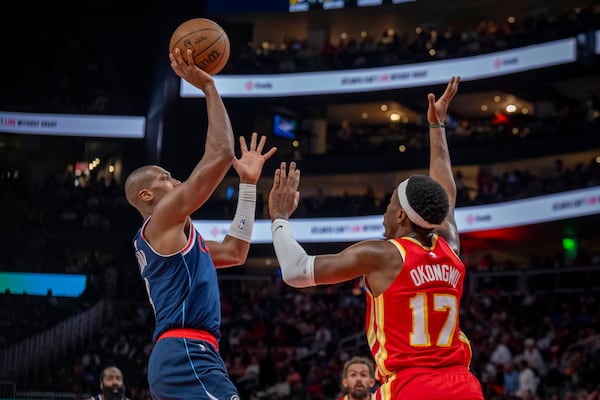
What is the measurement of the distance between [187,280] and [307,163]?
26.4 metres

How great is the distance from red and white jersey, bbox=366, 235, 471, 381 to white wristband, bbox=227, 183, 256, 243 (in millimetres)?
1420

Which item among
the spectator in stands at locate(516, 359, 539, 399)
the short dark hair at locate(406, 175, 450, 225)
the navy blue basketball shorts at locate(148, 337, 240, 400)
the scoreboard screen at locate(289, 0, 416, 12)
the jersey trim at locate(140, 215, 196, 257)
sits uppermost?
the scoreboard screen at locate(289, 0, 416, 12)

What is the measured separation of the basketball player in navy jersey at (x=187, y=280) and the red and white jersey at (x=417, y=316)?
97 cm

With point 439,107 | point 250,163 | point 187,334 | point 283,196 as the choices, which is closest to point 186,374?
point 187,334

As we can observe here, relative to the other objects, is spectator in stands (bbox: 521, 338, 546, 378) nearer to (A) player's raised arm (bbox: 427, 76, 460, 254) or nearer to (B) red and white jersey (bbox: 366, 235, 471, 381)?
(A) player's raised arm (bbox: 427, 76, 460, 254)

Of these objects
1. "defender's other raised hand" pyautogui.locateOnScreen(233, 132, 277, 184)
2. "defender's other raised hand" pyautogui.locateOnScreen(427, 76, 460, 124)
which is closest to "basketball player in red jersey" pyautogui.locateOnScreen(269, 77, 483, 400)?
"defender's other raised hand" pyautogui.locateOnScreen(233, 132, 277, 184)

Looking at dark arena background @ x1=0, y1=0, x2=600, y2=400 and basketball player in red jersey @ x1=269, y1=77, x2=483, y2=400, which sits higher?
dark arena background @ x1=0, y1=0, x2=600, y2=400

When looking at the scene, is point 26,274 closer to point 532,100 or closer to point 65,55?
point 65,55

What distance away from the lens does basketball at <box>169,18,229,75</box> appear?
5094 mm

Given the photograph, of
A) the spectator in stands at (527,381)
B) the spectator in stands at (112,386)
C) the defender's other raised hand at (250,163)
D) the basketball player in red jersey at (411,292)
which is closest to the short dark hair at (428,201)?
the basketball player in red jersey at (411,292)

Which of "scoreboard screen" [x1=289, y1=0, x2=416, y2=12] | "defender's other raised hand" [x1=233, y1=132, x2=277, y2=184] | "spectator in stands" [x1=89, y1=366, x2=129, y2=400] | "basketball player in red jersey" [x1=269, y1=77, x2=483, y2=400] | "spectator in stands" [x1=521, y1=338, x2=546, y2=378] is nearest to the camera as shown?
"basketball player in red jersey" [x1=269, y1=77, x2=483, y2=400]

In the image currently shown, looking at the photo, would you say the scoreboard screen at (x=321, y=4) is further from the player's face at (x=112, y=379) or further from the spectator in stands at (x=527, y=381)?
the player's face at (x=112, y=379)

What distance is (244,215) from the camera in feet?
17.4

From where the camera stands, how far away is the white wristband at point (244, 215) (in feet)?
17.2
